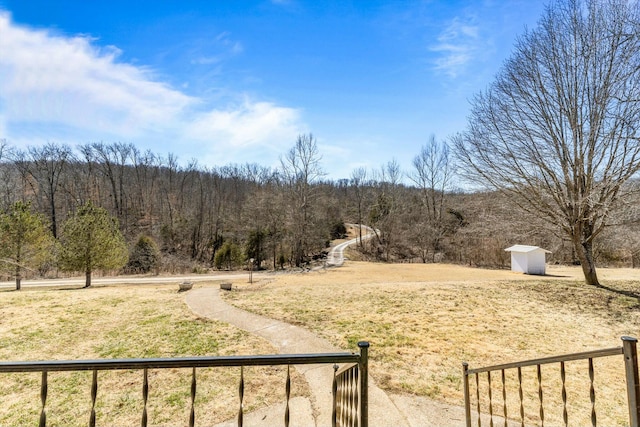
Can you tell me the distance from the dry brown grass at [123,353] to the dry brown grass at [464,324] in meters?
2.04

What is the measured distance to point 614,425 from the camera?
4.40m

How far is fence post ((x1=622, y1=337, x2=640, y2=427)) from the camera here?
1.95 m

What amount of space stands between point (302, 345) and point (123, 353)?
3927 millimetres

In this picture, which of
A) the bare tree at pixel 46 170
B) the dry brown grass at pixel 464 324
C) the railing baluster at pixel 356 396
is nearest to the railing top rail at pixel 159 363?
the railing baluster at pixel 356 396

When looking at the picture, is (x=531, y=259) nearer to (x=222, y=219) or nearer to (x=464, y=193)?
(x=464, y=193)

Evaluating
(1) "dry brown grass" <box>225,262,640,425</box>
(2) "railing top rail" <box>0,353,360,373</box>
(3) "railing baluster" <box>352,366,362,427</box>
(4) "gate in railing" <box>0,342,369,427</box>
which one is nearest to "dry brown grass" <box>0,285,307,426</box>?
(1) "dry brown grass" <box>225,262,640,425</box>

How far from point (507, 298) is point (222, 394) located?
1026 centimetres

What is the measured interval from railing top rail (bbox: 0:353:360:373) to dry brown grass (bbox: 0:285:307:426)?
317 cm

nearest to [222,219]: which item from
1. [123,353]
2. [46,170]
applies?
[46,170]

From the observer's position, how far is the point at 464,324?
8.45m

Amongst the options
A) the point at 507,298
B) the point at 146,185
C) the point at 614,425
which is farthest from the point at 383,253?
the point at 146,185

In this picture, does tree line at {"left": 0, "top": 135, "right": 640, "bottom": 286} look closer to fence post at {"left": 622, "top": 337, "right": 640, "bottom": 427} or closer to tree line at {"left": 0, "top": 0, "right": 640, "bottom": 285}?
tree line at {"left": 0, "top": 0, "right": 640, "bottom": 285}

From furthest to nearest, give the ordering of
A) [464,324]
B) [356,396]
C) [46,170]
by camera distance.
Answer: [46,170] → [464,324] → [356,396]

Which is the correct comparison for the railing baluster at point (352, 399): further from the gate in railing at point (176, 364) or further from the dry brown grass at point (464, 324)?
the dry brown grass at point (464, 324)
